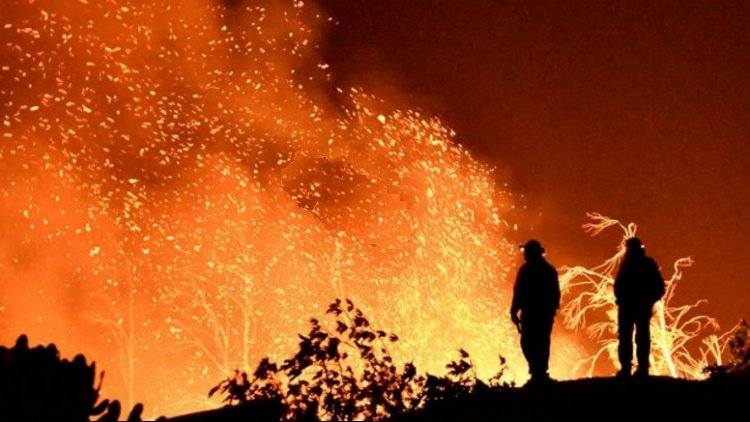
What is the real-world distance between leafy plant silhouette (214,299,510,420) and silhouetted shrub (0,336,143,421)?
273 cm

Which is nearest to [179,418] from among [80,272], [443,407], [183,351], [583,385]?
[443,407]

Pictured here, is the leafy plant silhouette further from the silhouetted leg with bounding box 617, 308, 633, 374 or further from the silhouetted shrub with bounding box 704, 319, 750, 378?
the silhouetted shrub with bounding box 704, 319, 750, 378

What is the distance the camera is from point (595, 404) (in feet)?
32.4

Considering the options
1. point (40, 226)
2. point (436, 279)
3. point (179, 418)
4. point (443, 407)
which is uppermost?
point (40, 226)

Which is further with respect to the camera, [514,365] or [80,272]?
[80,272]

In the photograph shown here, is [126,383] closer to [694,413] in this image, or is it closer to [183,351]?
[183,351]

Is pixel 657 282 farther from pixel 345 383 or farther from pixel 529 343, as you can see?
pixel 345 383

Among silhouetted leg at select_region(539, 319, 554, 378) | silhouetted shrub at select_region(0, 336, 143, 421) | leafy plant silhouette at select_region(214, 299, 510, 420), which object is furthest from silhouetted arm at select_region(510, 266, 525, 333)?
silhouetted shrub at select_region(0, 336, 143, 421)

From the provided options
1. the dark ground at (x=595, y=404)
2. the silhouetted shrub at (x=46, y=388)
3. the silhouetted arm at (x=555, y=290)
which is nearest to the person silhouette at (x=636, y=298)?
the dark ground at (x=595, y=404)

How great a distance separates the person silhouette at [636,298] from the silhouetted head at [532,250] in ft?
3.59

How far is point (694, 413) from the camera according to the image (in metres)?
9.34

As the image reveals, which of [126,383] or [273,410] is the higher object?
[126,383]

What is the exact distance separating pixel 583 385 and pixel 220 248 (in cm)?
1590

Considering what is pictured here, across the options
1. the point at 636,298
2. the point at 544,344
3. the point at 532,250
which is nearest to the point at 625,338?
the point at 636,298
